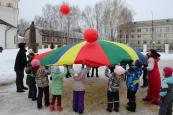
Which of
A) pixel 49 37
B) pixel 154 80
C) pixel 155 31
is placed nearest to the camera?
pixel 154 80

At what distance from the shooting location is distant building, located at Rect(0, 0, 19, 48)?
120 feet

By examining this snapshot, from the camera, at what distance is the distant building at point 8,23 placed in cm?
3650

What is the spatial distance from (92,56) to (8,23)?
3415 cm

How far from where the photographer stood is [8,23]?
39344mm

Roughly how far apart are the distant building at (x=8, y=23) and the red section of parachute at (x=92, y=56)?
30.2 meters

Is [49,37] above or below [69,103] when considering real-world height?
above

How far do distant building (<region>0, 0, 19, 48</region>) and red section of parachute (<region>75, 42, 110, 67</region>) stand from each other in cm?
3024

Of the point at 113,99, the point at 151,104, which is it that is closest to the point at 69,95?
the point at 113,99

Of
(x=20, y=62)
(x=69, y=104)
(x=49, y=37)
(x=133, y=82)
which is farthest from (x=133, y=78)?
(x=49, y=37)

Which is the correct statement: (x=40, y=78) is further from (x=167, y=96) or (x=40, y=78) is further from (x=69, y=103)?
(x=167, y=96)

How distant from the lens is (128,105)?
729 cm

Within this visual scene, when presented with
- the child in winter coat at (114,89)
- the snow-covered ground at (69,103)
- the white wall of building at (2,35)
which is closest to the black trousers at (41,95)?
the snow-covered ground at (69,103)

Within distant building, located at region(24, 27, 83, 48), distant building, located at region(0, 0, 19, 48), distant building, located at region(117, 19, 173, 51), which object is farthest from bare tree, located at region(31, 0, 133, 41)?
distant building, located at region(117, 19, 173, 51)

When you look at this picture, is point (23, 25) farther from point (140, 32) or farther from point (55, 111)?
point (55, 111)
